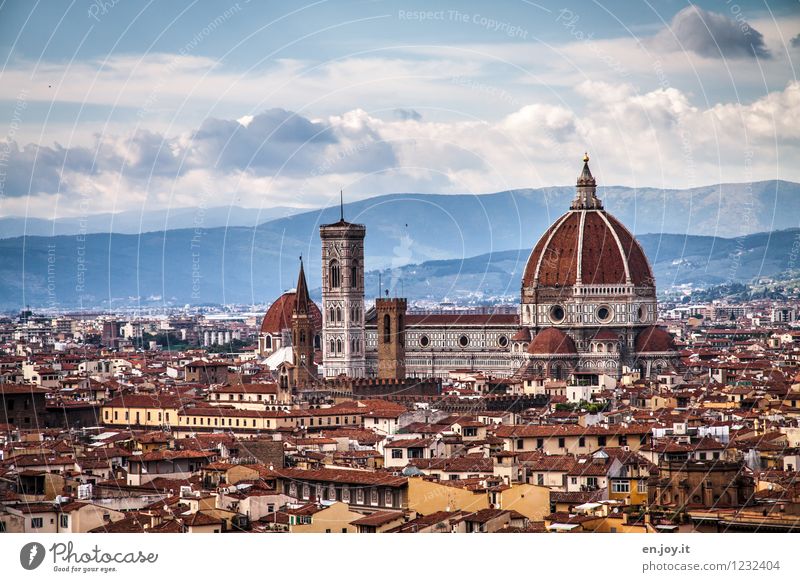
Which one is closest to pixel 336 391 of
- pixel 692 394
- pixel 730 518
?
pixel 692 394

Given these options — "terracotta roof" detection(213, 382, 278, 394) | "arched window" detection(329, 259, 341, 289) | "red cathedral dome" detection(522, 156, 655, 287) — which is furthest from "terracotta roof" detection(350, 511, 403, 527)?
"red cathedral dome" detection(522, 156, 655, 287)

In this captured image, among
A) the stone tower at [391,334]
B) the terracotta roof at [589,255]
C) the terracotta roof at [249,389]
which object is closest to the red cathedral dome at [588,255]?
the terracotta roof at [589,255]

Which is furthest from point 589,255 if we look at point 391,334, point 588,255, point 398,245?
point 398,245

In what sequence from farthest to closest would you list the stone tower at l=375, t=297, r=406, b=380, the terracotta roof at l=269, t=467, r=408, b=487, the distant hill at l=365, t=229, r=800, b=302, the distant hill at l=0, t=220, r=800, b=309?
the distant hill at l=365, t=229, r=800, b=302
the distant hill at l=0, t=220, r=800, b=309
the stone tower at l=375, t=297, r=406, b=380
the terracotta roof at l=269, t=467, r=408, b=487

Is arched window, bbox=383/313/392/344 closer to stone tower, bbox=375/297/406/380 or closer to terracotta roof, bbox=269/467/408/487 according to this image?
stone tower, bbox=375/297/406/380

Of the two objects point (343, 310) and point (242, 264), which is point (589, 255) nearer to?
point (343, 310)

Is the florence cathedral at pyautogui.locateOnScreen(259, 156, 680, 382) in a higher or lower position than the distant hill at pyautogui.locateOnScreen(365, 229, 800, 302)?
lower

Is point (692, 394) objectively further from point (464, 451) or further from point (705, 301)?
point (705, 301)
